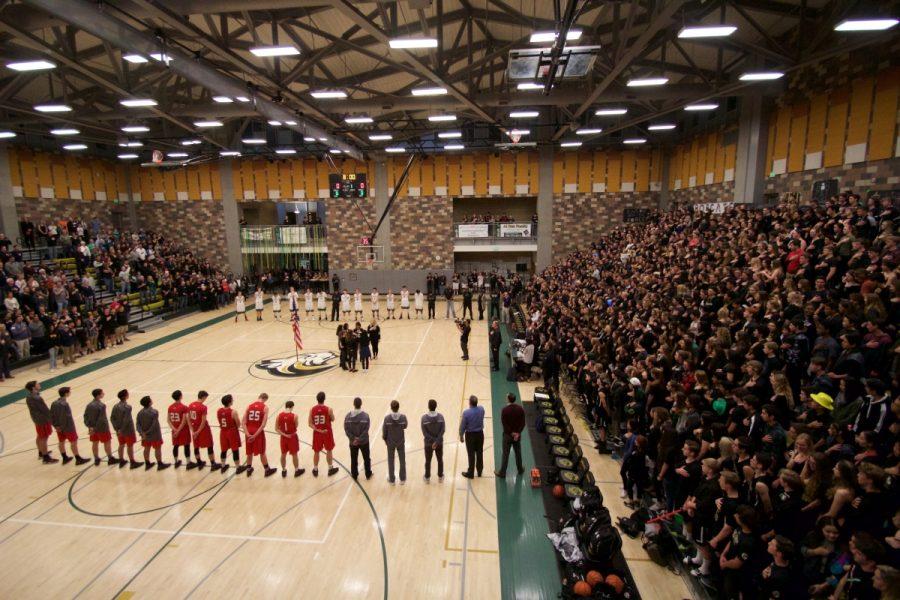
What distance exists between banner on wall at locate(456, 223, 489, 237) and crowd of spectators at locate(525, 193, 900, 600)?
1641cm

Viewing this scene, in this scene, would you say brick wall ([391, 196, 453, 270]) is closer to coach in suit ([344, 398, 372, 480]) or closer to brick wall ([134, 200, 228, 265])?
brick wall ([134, 200, 228, 265])

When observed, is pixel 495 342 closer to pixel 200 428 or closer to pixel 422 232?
A: pixel 200 428

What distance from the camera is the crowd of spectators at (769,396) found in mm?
4293

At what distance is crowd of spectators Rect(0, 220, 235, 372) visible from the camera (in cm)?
1631

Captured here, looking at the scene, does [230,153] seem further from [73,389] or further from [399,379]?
[399,379]

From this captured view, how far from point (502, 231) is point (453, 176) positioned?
4696 millimetres

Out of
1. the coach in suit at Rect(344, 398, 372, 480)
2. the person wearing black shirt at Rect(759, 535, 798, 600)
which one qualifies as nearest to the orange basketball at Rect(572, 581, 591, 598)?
the person wearing black shirt at Rect(759, 535, 798, 600)

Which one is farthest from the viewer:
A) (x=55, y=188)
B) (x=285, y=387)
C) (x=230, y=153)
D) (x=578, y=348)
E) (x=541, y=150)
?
(x=541, y=150)

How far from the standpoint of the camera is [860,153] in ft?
44.3

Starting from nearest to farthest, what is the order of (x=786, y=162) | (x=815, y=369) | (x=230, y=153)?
(x=815, y=369), (x=786, y=162), (x=230, y=153)

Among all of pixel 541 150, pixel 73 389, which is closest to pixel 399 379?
pixel 73 389

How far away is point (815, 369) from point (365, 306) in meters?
23.3

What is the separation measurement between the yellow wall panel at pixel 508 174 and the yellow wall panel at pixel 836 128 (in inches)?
653

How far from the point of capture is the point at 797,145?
629 inches
